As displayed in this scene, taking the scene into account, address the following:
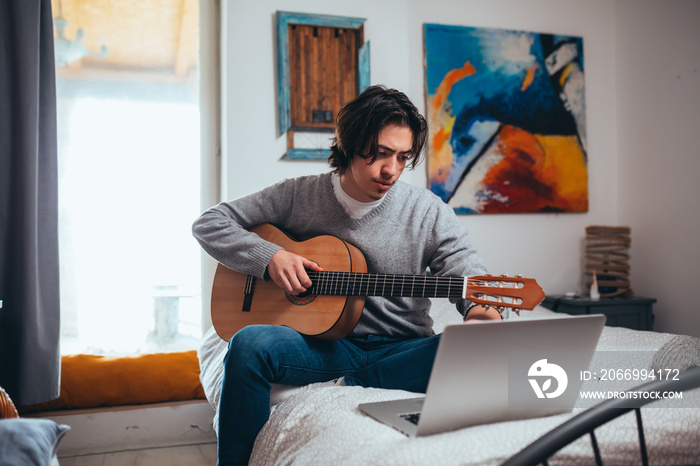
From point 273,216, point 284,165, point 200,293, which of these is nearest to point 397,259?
point 273,216

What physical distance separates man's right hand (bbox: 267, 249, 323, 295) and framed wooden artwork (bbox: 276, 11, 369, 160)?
46.0 inches

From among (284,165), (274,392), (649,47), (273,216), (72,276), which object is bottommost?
(274,392)

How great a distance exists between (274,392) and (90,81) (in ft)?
6.64

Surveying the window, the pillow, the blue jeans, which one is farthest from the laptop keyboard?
the window

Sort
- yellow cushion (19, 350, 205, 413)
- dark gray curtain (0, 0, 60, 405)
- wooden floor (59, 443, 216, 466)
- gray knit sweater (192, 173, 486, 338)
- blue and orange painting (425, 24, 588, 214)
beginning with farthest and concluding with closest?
blue and orange painting (425, 24, 588, 214) < yellow cushion (19, 350, 205, 413) < wooden floor (59, 443, 216, 466) < dark gray curtain (0, 0, 60, 405) < gray knit sweater (192, 173, 486, 338)

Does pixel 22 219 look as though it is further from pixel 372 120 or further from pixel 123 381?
pixel 372 120

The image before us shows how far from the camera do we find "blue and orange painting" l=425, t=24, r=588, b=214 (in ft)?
9.74

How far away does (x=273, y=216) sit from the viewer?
1.67 metres

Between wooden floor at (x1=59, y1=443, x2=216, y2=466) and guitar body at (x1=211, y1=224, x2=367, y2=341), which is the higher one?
guitar body at (x1=211, y1=224, x2=367, y2=341)

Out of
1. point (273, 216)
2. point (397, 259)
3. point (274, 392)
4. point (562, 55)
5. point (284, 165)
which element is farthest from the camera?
point (562, 55)

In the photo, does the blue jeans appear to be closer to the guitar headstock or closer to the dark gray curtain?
the guitar headstock

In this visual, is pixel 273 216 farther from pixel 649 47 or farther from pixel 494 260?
pixel 649 47

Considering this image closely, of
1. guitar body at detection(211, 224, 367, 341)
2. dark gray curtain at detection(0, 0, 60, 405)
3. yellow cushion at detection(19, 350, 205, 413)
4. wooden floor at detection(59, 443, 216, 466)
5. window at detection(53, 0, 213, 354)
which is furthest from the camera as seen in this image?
→ window at detection(53, 0, 213, 354)

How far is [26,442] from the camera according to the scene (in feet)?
2.84
